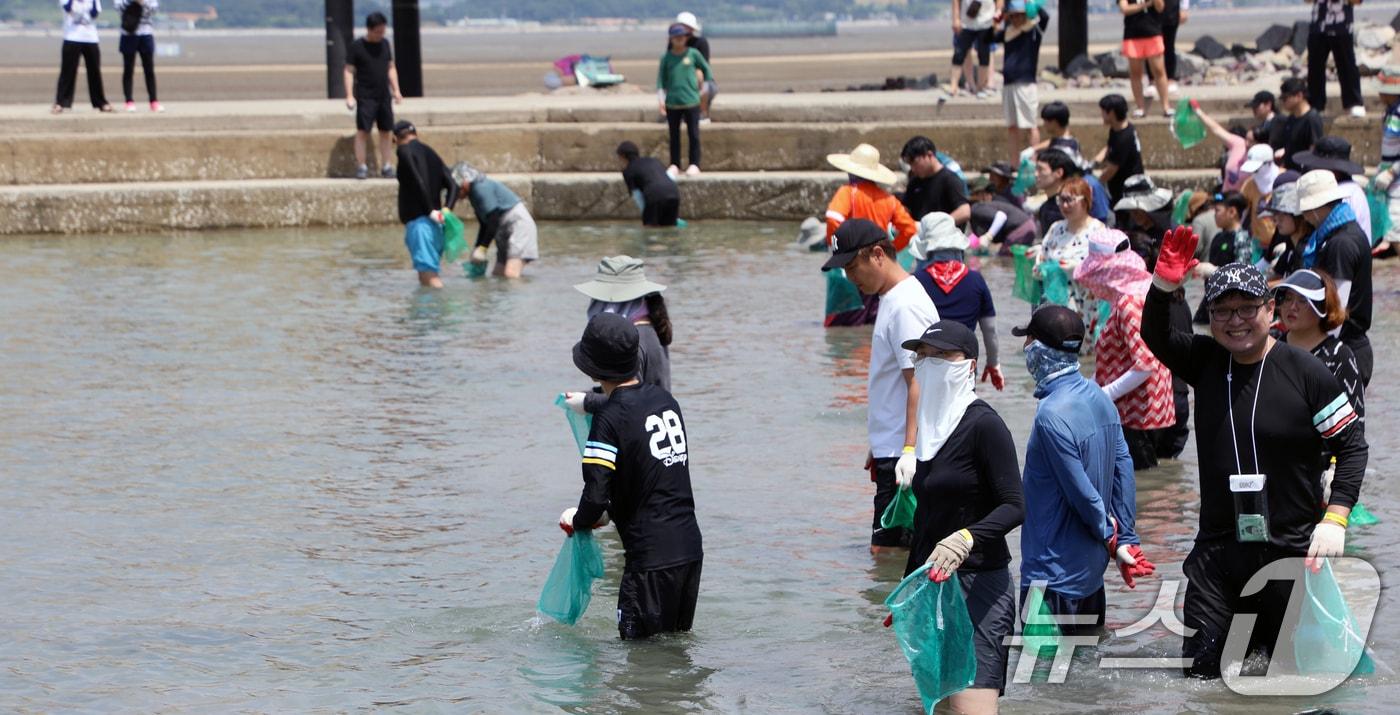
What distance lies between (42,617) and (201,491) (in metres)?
1.88

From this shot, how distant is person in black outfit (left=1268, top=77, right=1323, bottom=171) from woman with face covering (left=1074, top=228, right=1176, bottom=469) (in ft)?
24.0

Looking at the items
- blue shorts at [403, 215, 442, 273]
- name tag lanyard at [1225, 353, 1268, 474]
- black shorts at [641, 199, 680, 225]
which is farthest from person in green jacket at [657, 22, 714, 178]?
name tag lanyard at [1225, 353, 1268, 474]

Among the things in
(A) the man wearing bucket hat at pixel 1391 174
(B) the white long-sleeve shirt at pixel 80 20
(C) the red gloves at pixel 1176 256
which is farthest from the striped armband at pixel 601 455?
(B) the white long-sleeve shirt at pixel 80 20

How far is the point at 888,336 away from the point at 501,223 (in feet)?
28.7

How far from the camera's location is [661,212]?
18609 millimetres

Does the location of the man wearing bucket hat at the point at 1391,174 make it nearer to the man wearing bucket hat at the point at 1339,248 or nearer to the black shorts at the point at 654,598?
the man wearing bucket hat at the point at 1339,248

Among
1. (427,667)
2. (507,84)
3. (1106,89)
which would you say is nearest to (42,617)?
(427,667)

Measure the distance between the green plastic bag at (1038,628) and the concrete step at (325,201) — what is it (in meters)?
12.6

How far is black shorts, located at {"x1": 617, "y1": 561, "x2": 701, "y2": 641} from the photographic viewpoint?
6258 mm

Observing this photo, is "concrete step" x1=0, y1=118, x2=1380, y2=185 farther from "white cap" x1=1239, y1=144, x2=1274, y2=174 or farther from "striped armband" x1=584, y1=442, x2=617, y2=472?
"striped armband" x1=584, y1=442, x2=617, y2=472

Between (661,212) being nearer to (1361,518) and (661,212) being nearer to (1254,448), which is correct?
(1361,518)

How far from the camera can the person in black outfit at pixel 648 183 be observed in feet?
59.9

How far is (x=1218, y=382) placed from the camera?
5613 millimetres

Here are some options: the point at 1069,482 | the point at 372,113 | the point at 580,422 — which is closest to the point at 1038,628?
the point at 1069,482
